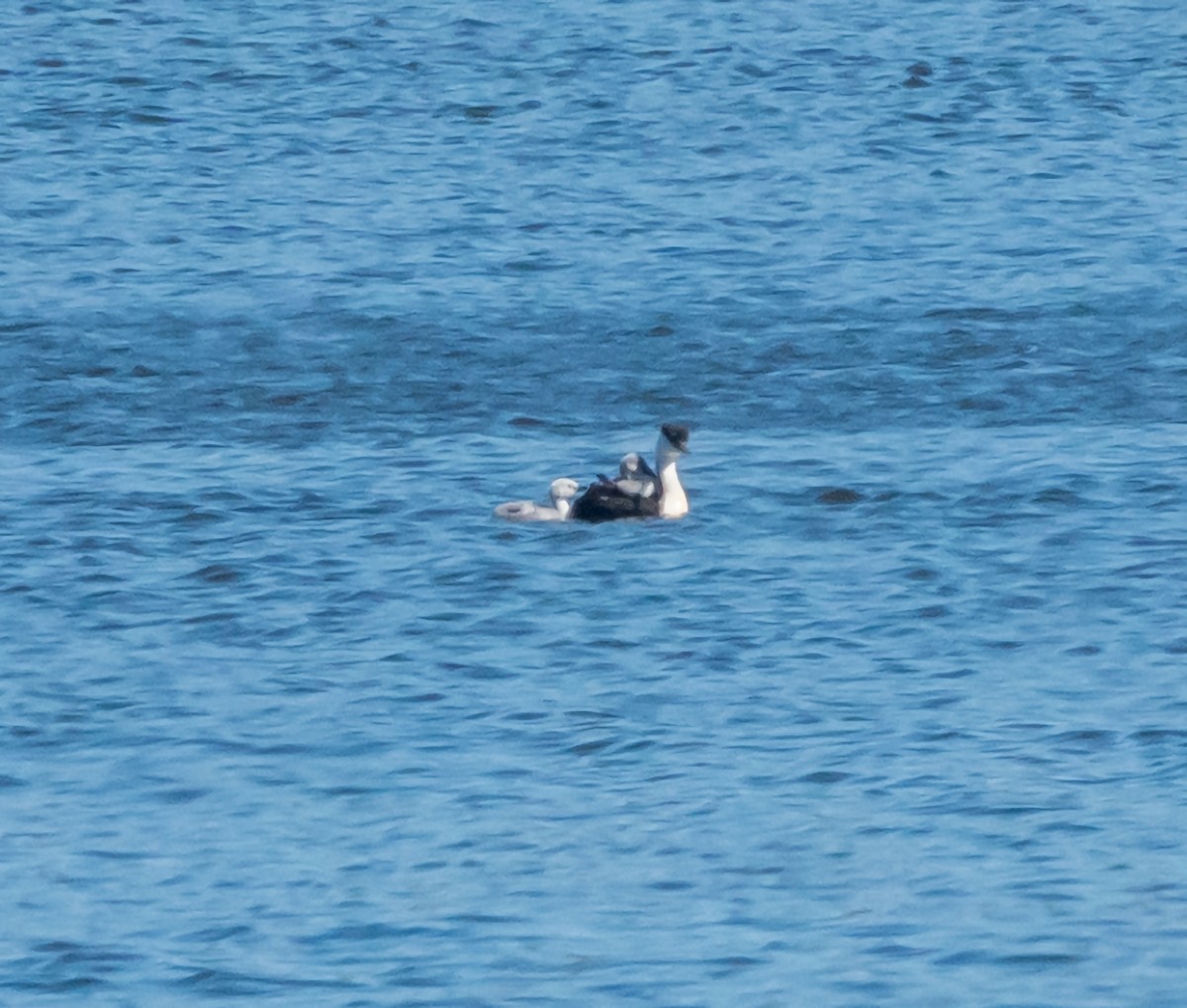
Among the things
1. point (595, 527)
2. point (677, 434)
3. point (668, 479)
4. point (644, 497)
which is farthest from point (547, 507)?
point (677, 434)

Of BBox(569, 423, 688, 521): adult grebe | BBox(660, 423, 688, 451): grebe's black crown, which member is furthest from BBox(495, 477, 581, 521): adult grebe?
BBox(660, 423, 688, 451): grebe's black crown

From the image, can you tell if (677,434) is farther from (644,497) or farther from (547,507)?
(547,507)

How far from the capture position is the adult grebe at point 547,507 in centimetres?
1551

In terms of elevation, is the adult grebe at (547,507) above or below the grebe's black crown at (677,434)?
below

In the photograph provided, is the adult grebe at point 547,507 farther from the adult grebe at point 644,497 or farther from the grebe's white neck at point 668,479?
the grebe's white neck at point 668,479

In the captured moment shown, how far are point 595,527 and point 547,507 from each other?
1.31ft

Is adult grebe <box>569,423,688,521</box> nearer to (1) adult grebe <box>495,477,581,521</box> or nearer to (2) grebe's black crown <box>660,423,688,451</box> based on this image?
(2) grebe's black crown <box>660,423,688,451</box>

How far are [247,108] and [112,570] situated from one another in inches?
533

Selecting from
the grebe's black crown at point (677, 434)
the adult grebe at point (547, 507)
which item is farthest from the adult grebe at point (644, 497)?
the adult grebe at point (547, 507)

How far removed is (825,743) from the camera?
38.5ft

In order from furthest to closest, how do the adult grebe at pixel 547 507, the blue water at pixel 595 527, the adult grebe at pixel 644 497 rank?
1. the adult grebe at pixel 644 497
2. the adult grebe at pixel 547 507
3. the blue water at pixel 595 527

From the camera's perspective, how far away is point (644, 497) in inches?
618

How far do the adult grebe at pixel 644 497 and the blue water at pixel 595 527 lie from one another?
165mm

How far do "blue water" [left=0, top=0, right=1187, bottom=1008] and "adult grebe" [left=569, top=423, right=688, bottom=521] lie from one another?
17 centimetres
